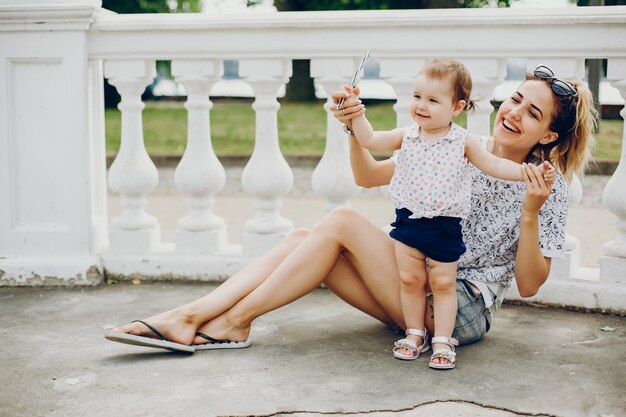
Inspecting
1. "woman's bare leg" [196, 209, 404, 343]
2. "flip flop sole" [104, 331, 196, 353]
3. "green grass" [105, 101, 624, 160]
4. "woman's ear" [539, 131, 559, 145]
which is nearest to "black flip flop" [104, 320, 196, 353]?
"flip flop sole" [104, 331, 196, 353]

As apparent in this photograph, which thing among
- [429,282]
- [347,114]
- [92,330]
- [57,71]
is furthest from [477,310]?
[57,71]

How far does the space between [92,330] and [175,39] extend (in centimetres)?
146

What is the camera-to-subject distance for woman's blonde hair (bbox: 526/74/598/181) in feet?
10.6

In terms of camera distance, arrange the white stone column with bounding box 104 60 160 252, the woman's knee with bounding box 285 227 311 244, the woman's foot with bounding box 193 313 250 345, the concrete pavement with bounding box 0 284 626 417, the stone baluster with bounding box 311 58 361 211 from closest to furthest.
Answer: the concrete pavement with bounding box 0 284 626 417, the woman's foot with bounding box 193 313 250 345, the woman's knee with bounding box 285 227 311 244, the stone baluster with bounding box 311 58 361 211, the white stone column with bounding box 104 60 160 252

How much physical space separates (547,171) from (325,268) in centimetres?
92

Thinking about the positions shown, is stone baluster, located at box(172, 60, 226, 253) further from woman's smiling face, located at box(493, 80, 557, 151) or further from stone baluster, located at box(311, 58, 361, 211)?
woman's smiling face, located at box(493, 80, 557, 151)

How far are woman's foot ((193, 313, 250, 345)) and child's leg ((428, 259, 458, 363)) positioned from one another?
0.74 metres

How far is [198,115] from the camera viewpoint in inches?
173

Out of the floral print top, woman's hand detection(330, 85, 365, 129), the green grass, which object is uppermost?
woman's hand detection(330, 85, 365, 129)

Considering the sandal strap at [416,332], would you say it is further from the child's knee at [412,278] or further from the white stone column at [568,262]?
the white stone column at [568,262]

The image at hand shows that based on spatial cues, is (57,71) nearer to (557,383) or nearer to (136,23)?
(136,23)

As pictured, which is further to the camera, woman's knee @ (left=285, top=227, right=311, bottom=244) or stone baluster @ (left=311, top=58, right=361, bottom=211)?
stone baluster @ (left=311, top=58, right=361, bottom=211)

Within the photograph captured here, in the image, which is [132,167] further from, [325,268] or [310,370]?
[310,370]

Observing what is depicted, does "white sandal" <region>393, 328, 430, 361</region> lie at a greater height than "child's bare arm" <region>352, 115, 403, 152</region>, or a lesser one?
lesser
